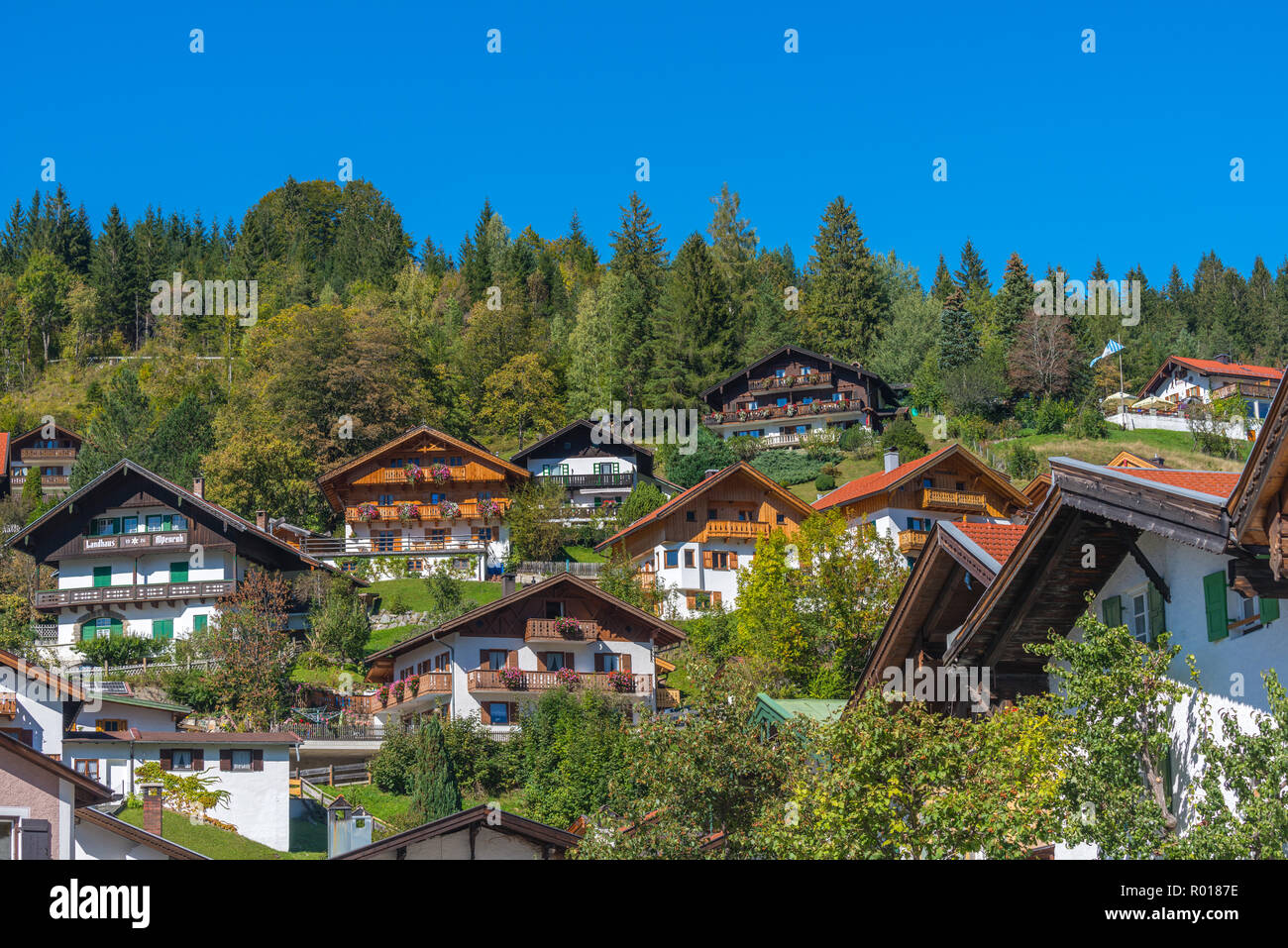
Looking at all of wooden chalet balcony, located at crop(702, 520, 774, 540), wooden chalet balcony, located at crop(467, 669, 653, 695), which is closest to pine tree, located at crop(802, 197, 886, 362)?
wooden chalet balcony, located at crop(702, 520, 774, 540)

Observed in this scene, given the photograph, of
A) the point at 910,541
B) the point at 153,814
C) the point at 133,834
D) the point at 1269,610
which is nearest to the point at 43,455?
the point at 910,541

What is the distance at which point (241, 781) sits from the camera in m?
38.6

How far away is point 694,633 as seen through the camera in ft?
173

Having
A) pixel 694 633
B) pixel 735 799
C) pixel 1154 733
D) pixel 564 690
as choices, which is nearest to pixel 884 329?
pixel 694 633

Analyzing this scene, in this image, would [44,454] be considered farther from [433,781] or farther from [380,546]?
[433,781]

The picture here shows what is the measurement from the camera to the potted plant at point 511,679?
46656 millimetres

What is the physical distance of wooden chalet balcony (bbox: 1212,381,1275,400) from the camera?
319 ft

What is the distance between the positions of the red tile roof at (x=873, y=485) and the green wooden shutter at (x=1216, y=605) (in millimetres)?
49402

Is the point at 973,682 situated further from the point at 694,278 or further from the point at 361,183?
the point at 361,183

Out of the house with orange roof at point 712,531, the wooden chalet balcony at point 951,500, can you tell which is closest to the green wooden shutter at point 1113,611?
the house with orange roof at point 712,531

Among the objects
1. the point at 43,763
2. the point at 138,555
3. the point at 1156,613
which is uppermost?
the point at 138,555

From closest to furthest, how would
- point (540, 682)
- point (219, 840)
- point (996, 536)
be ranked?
1. point (996, 536)
2. point (219, 840)
3. point (540, 682)

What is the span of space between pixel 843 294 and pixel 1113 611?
322 ft

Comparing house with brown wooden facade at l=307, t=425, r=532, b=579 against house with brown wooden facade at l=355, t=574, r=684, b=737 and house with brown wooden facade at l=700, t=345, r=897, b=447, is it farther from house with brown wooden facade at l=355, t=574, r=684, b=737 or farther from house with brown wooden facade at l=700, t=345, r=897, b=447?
house with brown wooden facade at l=700, t=345, r=897, b=447
